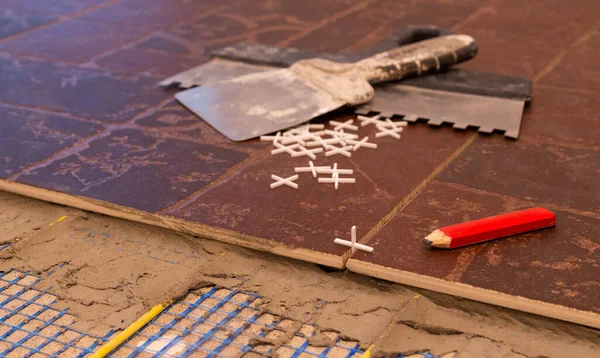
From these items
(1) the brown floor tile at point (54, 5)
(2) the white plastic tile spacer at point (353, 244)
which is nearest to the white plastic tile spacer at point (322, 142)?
(2) the white plastic tile spacer at point (353, 244)

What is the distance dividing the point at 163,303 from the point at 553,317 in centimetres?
90

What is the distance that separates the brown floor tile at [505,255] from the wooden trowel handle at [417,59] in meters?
0.88

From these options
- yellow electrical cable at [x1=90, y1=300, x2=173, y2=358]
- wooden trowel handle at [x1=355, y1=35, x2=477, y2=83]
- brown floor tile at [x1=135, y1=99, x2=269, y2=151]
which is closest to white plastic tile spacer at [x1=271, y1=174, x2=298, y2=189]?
brown floor tile at [x1=135, y1=99, x2=269, y2=151]

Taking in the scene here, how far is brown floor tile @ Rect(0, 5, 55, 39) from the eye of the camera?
375 cm

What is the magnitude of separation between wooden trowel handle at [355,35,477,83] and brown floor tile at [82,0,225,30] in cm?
140

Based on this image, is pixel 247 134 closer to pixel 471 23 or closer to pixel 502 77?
pixel 502 77

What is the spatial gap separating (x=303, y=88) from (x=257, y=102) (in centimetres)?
19

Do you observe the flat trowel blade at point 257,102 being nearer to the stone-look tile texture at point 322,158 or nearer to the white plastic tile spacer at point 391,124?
the stone-look tile texture at point 322,158

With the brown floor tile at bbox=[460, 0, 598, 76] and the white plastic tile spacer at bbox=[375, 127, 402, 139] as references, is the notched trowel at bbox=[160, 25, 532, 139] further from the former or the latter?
the brown floor tile at bbox=[460, 0, 598, 76]

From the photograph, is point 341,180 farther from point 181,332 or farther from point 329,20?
point 329,20

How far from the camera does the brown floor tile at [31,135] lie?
2.40 meters

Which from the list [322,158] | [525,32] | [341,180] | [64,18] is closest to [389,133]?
[322,158]

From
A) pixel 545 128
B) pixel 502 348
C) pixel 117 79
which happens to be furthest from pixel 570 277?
pixel 117 79

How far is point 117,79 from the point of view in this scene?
307 cm
